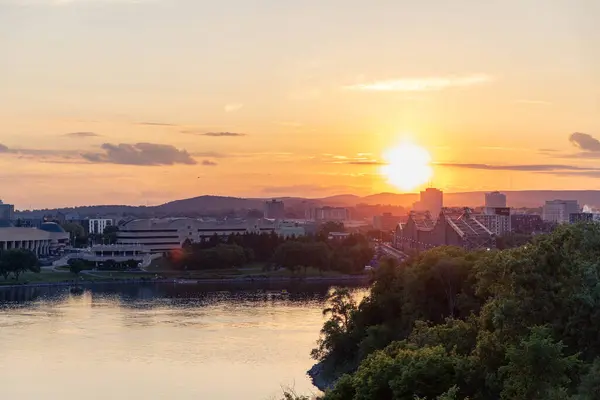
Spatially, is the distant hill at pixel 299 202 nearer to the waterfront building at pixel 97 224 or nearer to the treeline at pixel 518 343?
the waterfront building at pixel 97 224

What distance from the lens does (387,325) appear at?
1792 cm

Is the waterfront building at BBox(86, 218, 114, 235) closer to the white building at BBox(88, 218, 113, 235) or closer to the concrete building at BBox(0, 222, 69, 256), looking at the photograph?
the white building at BBox(88, 218, 113, 235)

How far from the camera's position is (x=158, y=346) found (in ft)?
70.2

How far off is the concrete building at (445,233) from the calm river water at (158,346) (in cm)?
1515

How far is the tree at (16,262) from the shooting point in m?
40.0

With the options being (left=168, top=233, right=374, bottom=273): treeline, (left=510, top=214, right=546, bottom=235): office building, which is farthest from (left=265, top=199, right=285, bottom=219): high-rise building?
(left=168, top=233, right=374, bottom=273): treeline

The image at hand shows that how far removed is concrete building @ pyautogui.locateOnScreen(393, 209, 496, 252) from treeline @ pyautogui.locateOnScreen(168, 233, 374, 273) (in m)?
3.24

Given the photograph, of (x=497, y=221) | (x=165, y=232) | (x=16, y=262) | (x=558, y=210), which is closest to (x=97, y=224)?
(x=165, y=232)

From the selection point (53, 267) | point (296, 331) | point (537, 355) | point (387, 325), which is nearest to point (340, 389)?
point (537, 355)

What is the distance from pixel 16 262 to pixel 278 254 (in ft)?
40.4

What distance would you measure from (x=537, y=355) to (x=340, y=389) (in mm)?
2575

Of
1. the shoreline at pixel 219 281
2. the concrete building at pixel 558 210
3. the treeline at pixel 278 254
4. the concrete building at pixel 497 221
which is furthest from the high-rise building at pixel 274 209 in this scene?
the shoreline at pixel 219 281

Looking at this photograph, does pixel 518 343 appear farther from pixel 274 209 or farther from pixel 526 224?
pixel 274 209

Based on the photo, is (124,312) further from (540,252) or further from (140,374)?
(540,252)
